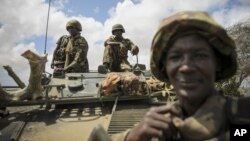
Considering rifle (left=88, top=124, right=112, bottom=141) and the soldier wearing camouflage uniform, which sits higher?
the soldier wearing camouflage uniform

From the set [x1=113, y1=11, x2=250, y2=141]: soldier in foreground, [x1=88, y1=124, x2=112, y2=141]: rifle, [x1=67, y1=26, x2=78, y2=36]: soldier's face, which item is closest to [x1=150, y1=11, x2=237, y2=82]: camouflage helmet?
[x1=113, y1=11, x2=250, y2=141]: soldier in foreground

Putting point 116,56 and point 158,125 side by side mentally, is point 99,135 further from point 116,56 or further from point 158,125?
point 116,56

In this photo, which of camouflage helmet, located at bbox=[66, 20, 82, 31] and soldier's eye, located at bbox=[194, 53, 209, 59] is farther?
camouflage helmet, located at bbox=[66, 20, 82, 31]

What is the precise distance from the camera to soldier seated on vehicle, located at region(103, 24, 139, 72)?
7.50 m

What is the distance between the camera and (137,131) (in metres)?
1.60

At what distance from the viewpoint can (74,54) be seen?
799cm

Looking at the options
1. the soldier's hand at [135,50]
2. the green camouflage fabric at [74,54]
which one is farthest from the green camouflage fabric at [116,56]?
the green camouflage fabric at [74,54]

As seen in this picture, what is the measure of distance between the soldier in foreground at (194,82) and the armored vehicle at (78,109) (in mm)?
3473

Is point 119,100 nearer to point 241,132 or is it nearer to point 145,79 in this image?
point 145,79

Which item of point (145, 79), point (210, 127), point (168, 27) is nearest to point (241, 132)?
point (210, 127)

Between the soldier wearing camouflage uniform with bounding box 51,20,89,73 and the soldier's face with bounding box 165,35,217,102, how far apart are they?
20.9 feet

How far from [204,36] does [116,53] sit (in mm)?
6036

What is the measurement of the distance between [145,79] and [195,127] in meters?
5.82

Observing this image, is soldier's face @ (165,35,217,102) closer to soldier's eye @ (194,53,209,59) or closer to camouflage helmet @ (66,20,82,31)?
soldier's eye @ (194,53,209,59)
